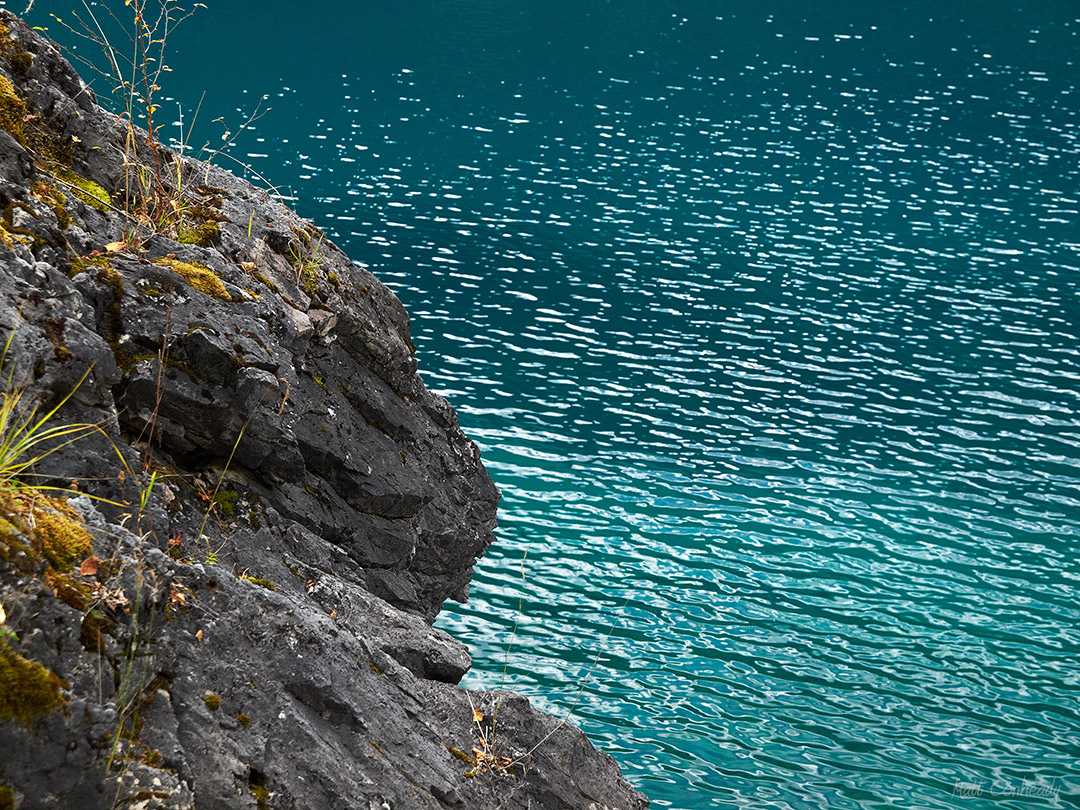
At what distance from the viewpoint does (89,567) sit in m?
4.43

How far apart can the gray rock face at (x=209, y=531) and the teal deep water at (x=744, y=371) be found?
5536 mm

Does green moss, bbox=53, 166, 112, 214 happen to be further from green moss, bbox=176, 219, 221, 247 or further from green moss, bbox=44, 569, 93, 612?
green moss, bbox=44, 569, 93, 612

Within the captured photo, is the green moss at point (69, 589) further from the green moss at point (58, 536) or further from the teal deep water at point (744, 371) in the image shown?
the teal deep water at point (744, 371)

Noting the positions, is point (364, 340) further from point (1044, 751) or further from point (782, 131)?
point (782, 131)

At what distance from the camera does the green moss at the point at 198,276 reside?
6.91 metres

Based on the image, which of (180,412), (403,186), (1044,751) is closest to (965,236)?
(403,186)

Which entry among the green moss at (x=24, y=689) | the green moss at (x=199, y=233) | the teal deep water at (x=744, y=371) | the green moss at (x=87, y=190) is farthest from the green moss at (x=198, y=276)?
the teal deep water at (x=744, y=371)

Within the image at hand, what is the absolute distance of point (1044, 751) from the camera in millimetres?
13250

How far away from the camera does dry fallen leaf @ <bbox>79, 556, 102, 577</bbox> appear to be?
4406 mm

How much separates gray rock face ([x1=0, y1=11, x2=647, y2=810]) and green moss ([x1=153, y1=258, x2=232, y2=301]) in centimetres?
3

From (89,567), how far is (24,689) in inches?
27.4

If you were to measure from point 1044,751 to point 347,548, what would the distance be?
33.9 ft

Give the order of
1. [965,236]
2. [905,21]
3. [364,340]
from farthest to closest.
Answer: [905,21] < [965,236] < [364,340]

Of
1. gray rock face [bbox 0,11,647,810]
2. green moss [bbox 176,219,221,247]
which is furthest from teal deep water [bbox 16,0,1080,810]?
green moss [bbox 176,219,221,247]
